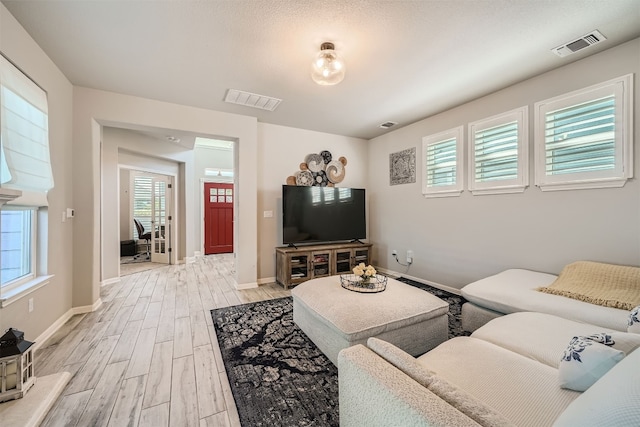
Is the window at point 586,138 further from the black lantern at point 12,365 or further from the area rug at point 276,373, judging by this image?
the black lantern at point 12,365

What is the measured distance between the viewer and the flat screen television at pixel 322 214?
13.0 feet

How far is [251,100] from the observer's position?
10.5ft

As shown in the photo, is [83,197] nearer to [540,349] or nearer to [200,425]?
[200,425]

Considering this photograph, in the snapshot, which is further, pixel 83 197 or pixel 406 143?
pixel 406 143

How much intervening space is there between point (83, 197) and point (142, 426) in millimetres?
2659

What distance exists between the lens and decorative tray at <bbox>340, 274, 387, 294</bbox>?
2218mm

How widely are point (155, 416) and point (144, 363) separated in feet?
2.08

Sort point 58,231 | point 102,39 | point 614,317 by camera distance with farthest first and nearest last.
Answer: point 58,231 < point 102,39 < point 614,317

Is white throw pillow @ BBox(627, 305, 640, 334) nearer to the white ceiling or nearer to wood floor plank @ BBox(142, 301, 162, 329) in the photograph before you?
the white ceiling

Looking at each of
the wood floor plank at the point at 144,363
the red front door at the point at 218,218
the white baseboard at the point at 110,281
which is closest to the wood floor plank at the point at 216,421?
the wood floor plank at the point at 144,363

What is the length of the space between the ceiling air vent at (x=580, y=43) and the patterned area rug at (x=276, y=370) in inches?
105

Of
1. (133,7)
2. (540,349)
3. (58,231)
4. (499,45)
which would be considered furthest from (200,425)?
(499,45)

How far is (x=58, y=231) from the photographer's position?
2.52 m

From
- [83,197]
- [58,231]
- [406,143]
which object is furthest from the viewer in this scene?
[406,143]
